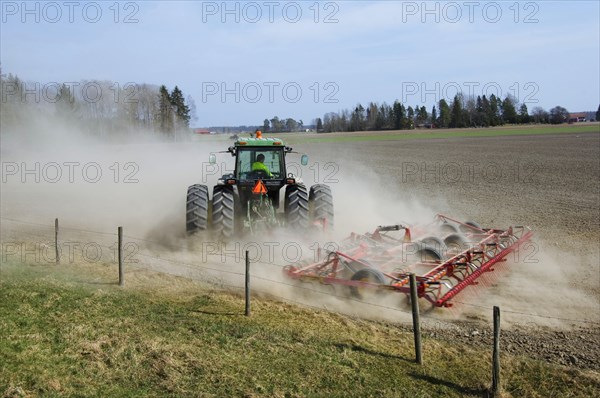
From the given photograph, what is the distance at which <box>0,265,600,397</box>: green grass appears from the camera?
524 cm

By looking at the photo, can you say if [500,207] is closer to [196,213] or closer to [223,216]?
[223,216]

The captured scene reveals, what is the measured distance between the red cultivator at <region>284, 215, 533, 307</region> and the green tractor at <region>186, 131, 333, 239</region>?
1245 millimetres

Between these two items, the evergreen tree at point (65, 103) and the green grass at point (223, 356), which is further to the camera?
the evergreen tree at point (65, 103)

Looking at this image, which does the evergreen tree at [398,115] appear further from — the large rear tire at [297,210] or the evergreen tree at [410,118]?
the large rear tire at [297,210]

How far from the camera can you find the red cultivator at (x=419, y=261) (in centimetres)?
779

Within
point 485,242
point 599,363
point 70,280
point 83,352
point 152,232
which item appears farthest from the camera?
point 152,232

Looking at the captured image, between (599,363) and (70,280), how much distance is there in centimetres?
765

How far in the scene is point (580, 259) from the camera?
10.8 metres

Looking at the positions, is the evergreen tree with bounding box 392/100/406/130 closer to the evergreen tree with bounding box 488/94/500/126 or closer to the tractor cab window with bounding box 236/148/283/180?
the evergreen tree with bounding box 488/94/500/126

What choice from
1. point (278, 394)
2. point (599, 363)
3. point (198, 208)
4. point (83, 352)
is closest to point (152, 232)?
point (198, 208)

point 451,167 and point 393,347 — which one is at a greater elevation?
point 451,167

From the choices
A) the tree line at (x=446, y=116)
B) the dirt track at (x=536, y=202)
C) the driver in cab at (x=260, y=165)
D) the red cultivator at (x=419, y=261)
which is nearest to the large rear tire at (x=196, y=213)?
the driver in cab at (x=260, y=165)

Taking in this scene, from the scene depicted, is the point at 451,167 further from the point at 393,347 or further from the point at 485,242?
the point at 393,347

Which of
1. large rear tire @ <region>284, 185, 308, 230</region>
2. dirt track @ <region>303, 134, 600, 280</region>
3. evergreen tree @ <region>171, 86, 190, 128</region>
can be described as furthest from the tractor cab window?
evergreen tree @ <region>171, 86, 190, 128</region>
